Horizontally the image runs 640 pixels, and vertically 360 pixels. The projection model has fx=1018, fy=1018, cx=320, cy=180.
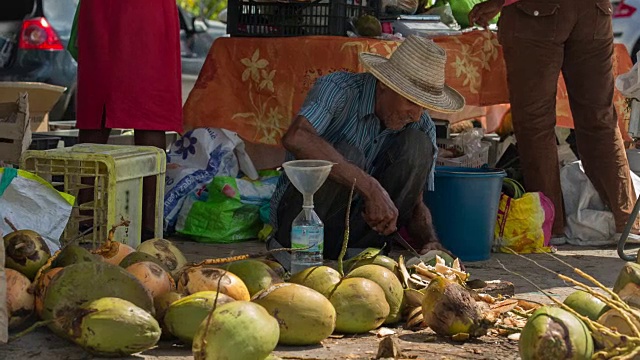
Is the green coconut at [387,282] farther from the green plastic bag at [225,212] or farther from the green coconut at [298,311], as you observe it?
the green plastic bag at [225,212]

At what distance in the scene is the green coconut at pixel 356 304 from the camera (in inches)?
128

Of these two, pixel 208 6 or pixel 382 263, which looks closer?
pixel 382 263

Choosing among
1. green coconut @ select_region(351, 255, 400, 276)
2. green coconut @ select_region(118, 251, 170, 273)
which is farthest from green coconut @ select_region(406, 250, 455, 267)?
green coconut @ select_region(118, 251, 170, 273)

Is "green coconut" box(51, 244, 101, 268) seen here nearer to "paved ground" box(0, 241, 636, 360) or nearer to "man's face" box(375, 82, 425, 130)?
"paved ground" box(0, 241, 636, 360)

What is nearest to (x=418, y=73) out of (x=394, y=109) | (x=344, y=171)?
(x=394, y=109)

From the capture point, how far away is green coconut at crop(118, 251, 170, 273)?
3.27m

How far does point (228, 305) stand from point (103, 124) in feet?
7.59

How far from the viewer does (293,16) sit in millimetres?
5359

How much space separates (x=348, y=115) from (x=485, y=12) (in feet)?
5.04

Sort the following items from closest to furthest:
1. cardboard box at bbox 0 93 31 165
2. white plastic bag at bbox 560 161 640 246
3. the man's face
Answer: the man's face < cardboard box at bbox 0 93 31 165 < white plastic bag at bbox 560 161 640 246

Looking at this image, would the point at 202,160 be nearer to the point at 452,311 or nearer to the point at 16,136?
the point at 16,136

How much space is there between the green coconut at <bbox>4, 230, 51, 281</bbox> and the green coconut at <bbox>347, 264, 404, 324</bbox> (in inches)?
39.6

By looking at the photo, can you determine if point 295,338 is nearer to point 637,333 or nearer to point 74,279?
point 74,279

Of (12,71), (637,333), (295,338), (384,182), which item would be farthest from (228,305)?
(12,71)
